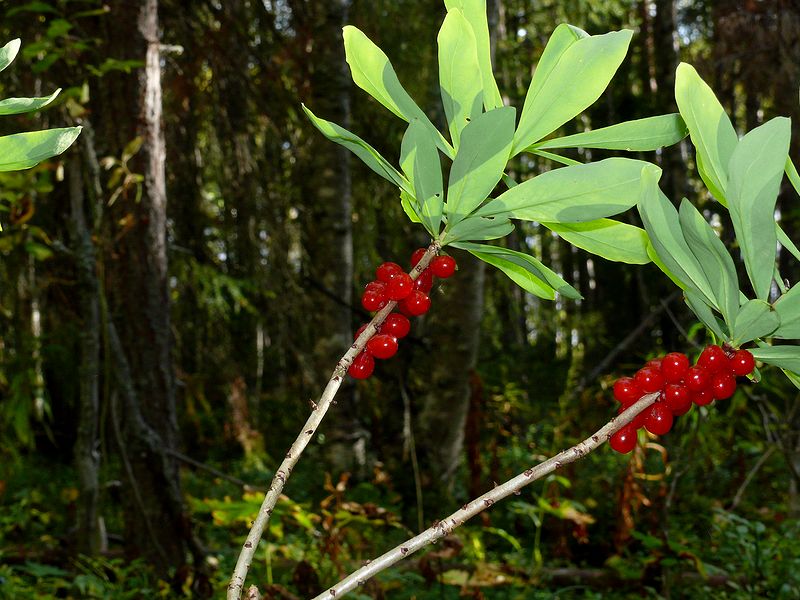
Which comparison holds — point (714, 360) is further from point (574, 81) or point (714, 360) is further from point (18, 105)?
point (18, 105)

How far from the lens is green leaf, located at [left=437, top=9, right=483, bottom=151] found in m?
0.68

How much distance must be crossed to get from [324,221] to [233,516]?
290 centimetres

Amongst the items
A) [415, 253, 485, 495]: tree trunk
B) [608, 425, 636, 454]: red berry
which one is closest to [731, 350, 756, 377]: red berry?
[608, 425, 636, 454]: red berry

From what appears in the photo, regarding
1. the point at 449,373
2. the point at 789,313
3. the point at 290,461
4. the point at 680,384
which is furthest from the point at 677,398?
the point at 449,373

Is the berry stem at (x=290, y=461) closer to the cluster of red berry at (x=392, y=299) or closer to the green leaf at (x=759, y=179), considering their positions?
the cluster of red berry at (x=392, y=299)

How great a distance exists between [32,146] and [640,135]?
55cm

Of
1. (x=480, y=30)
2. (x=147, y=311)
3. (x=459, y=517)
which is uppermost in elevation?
(x=480, y=30)

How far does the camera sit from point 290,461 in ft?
2.06

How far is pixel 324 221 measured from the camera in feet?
17.3

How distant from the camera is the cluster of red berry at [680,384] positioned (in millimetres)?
691

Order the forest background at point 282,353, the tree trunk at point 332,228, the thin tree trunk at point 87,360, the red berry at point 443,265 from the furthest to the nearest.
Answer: the tree trunk at point 332,228 < the forest background at point 282,353 < the thin tree trunk at point 87,360 < the red berry at point 443,265

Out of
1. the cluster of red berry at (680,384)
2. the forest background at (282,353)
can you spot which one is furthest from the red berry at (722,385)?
the forest background at (282,353)

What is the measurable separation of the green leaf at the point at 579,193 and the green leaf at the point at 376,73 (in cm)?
10

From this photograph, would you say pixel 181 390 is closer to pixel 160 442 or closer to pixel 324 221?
pixel 324 221
